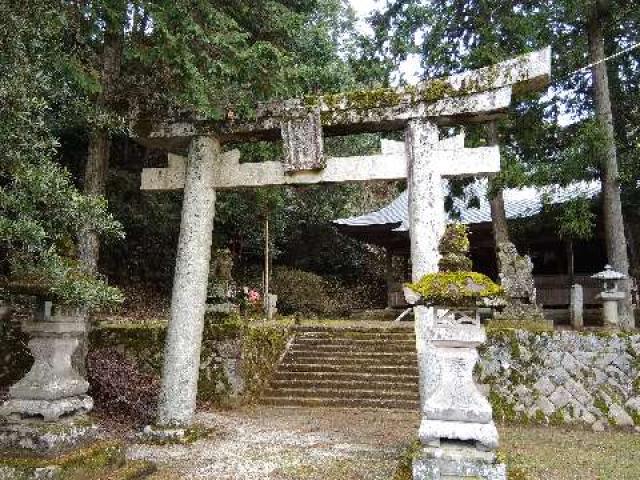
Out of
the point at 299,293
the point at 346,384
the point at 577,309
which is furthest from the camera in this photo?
the point at 299,293

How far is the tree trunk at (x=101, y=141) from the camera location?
724cm

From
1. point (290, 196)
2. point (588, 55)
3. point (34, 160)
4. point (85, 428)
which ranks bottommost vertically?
point (85, 428)

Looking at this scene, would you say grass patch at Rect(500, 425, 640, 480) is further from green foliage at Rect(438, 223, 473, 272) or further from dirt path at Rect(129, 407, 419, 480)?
green foliage at Rect(438, 223, 473, 272)

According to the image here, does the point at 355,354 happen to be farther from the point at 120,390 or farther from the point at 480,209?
the point at 480,209

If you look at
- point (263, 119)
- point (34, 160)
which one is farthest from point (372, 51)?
point (34, 160)

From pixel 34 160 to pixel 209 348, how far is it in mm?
5341

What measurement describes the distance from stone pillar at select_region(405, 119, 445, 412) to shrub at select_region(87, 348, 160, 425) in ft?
14.3

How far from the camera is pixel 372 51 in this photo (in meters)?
11.0

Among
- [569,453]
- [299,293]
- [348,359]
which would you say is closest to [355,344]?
[348,359]

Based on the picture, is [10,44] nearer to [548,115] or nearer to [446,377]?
[446,377]

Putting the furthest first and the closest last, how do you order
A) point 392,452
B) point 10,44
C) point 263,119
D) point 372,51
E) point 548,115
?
point 548,115
point 372,51
point 263,119
point 392,452
point 10,44

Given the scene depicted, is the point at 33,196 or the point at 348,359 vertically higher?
the point at 33,196

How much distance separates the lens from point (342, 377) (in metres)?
10.6

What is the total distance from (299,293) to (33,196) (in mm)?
14829
